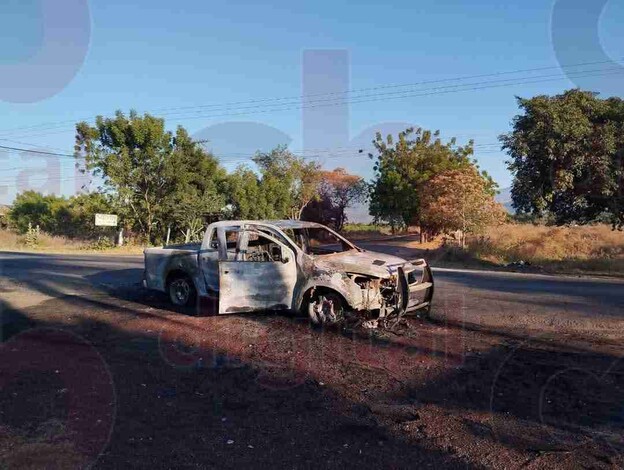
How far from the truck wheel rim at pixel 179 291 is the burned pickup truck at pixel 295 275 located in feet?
0.04

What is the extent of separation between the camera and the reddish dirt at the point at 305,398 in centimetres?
413

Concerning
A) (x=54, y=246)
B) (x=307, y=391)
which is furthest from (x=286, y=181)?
(x=307, y=391)

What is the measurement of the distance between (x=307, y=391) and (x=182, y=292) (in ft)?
17.7

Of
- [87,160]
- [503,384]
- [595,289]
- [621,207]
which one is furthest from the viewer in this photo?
[87,160]

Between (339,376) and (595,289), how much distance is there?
1051 cm

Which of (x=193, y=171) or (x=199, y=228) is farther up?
(x=193, y=171)

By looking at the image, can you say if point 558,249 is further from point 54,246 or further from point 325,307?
point 54,246

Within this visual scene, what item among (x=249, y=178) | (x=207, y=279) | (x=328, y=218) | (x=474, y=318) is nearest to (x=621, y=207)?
(x=474, y=318)

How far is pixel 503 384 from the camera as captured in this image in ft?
18.8

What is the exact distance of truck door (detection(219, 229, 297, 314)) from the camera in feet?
28.0

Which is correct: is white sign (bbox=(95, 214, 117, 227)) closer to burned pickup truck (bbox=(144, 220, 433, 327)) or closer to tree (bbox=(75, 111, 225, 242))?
tree (bbox=(75, 111, 225, 242))

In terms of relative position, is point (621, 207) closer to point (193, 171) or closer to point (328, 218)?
point (193, 171)

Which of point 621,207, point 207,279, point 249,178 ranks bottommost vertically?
point 207,279

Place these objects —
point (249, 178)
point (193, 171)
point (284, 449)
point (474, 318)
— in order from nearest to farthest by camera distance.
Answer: point (284, 449) → point (474, 318) → point (193, 171) → point (249, 178)
